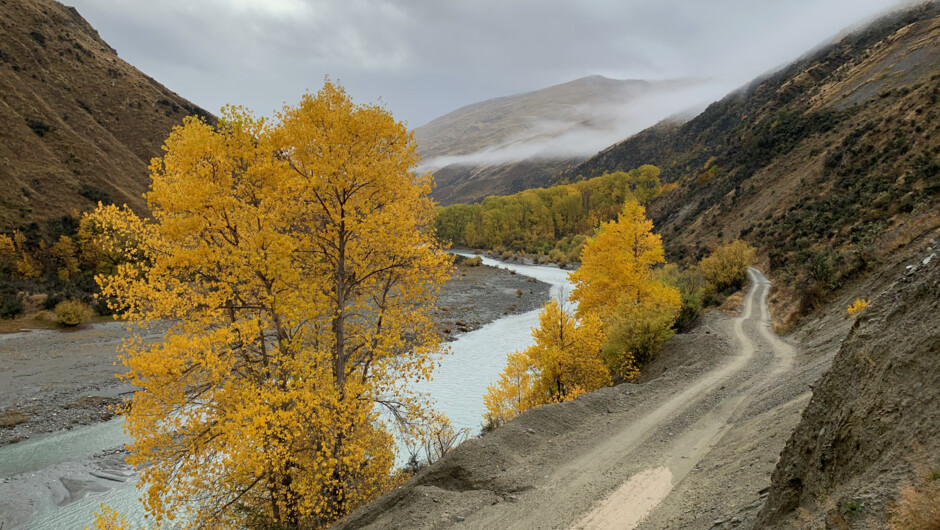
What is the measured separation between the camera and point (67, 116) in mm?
79812

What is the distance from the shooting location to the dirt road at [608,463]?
864 cm

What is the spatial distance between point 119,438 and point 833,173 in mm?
62906

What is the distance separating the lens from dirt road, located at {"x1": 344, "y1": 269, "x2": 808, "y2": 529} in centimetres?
864

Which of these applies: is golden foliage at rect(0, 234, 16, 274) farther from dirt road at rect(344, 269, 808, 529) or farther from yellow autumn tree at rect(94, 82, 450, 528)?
dirt road at rect(344, 269, 808, 529)

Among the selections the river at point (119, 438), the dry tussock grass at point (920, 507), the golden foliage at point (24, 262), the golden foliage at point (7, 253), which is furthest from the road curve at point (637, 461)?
the golden foliage at point (7, 253)

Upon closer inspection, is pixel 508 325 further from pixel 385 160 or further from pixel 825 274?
pixel 385 160

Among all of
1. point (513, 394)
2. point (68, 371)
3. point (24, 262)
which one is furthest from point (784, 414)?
point (24, 262)

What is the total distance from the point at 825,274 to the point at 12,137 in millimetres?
101308

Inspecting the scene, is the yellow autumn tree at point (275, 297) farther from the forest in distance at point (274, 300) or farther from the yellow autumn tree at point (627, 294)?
the yellow autumn tree at point (627, 294)

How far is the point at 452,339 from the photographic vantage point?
123 ft

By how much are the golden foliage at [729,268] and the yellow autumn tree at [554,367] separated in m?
23.3

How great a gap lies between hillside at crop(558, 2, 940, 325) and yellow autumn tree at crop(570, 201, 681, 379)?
8237mm

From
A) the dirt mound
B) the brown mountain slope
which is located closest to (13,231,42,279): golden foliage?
the brown mountain slope

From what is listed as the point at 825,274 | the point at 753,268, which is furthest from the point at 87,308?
the point at 753,268
